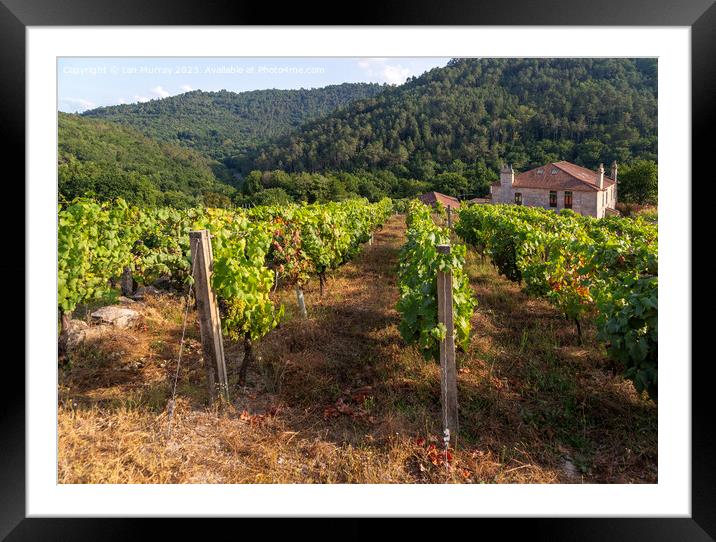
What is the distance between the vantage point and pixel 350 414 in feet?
10.5

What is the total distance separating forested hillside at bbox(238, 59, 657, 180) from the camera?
43.4 metres

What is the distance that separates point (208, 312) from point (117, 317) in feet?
8.93

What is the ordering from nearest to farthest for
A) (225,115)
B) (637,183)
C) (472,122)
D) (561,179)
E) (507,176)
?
1. (561,179)
2. (637,183)
3. (507,176)
4. (225,115)
5. (472,122)

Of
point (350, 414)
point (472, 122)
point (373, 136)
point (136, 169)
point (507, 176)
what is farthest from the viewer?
point (472, 122)

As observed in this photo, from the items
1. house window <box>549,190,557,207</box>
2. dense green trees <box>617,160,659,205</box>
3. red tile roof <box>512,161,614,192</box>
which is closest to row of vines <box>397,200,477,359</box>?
red tile roof <box>512,161,614,192</box>

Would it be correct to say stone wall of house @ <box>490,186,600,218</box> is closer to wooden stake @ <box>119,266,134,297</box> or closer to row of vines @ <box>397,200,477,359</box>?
row of vines @ <box>397,200,477,359</box>

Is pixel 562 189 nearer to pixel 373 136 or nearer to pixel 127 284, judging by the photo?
pixel 127 284

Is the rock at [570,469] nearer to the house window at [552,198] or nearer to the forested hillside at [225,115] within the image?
the house window at [552,198]

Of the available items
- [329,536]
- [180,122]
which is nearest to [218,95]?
[180,122]
